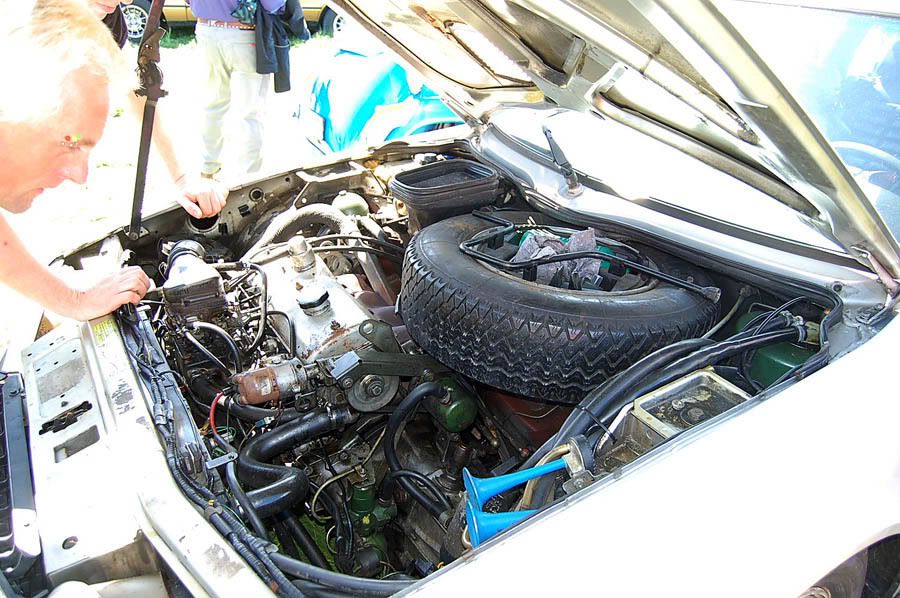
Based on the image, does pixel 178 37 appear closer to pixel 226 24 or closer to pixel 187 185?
pixel 226 24

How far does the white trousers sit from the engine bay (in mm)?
2861

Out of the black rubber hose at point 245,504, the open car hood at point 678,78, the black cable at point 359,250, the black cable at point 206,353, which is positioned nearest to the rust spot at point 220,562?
the black rubber hose at point 245,504

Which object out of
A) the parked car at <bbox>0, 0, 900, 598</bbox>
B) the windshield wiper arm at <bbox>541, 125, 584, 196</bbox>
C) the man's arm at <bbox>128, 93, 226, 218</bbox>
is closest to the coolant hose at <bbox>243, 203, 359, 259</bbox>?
the parked car at <bbox>0, 0, 900, 598</bbox>

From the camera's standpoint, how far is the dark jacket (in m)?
4.43

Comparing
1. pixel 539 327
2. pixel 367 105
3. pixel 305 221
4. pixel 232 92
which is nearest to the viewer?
pixel 539 327

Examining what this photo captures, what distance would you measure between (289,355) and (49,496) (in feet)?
2.67

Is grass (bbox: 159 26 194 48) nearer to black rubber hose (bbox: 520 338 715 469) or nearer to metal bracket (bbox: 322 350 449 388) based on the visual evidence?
metal bracket (bbox: 322 350 449 388)

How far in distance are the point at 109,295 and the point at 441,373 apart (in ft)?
3.17

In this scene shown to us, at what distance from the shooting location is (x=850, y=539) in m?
1.24

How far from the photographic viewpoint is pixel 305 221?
8.61 ft

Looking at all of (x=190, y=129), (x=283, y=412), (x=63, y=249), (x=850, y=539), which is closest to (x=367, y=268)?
(x=283, y=412)

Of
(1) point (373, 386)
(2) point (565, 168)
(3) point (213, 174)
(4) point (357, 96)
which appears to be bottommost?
(3) point (213, 174)

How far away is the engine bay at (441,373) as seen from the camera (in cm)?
136

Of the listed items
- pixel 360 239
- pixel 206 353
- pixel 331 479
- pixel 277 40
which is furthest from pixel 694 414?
pixel 277 40
